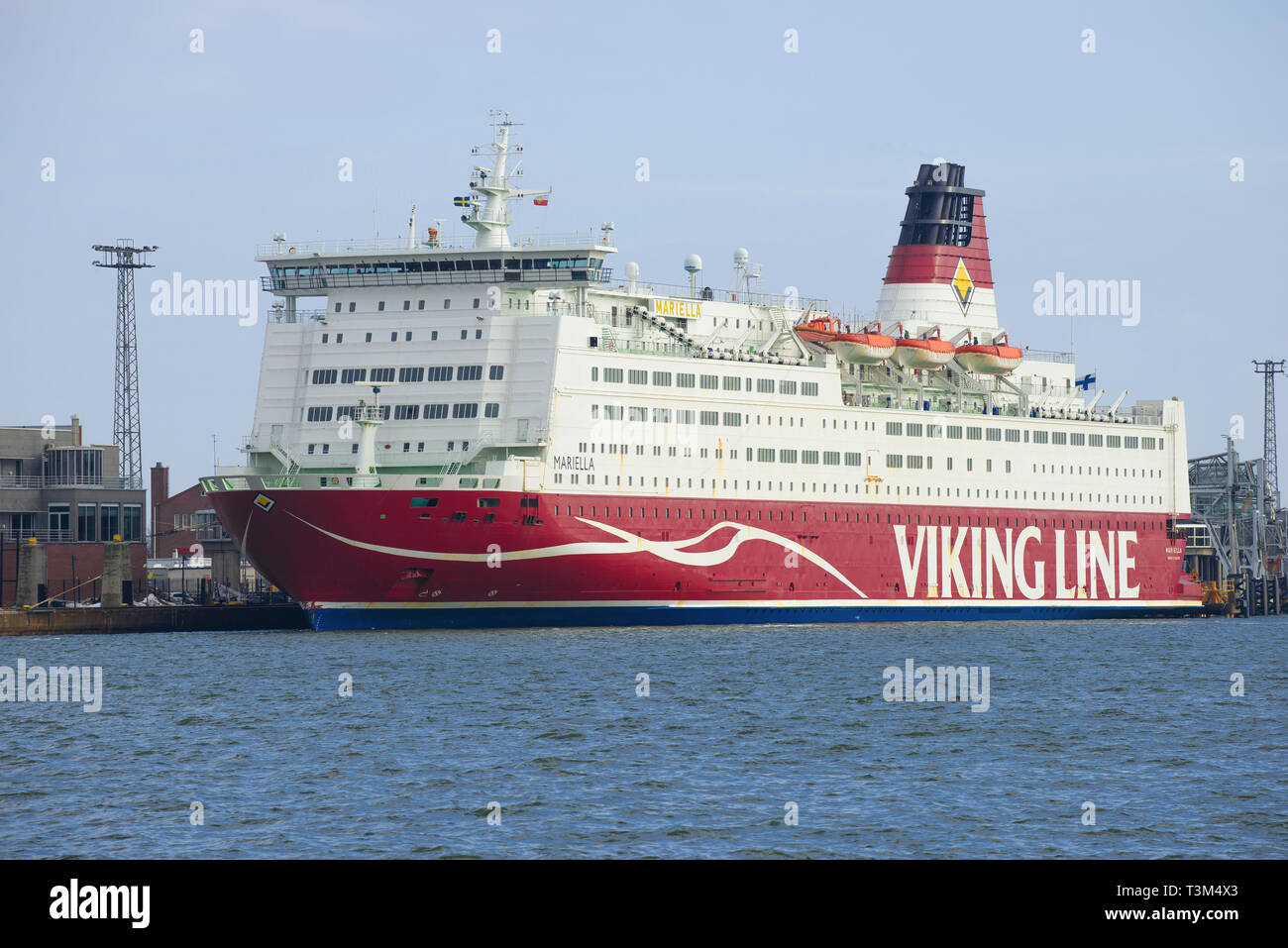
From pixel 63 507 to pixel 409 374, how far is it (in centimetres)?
1807

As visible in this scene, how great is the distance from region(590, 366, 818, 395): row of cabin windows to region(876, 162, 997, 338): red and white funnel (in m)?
13.6

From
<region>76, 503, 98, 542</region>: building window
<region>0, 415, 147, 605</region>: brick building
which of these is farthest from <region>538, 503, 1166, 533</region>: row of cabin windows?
<region>76, 503, 98, 542</region>: building window

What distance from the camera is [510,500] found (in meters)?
53.0

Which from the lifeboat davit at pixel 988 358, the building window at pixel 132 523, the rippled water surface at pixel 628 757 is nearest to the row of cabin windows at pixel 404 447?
the rippled water surface at pixel 628 757

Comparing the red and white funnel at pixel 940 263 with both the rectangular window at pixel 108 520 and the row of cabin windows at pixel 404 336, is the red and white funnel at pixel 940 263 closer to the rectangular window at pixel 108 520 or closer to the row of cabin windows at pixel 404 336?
the row of cabin windows at pixel 404 336

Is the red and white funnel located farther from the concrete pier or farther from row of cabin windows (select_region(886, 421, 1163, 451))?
the concrete pier

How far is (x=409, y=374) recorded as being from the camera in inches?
2224

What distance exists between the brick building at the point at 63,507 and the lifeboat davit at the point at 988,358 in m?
33.5

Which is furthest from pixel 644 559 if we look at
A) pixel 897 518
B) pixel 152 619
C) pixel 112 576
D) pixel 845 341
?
pixel 112 576

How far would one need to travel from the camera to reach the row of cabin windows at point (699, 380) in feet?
187
